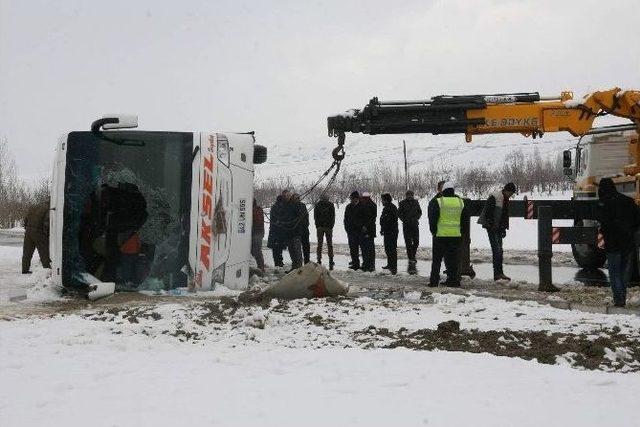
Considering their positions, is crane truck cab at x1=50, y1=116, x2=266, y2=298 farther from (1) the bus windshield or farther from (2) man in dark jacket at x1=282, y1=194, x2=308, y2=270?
(2) man in dark jacket at x1=282, y1=194, x2=308, y2=270

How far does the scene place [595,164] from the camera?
44.0 feet

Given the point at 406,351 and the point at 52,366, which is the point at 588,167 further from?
the point at 52,366

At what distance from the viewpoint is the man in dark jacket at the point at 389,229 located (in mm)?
13227

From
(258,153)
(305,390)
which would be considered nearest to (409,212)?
(258,153)

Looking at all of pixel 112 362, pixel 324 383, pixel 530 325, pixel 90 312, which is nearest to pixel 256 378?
pixel 324 383

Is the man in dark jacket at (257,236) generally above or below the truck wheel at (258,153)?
below

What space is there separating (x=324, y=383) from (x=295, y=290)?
4.02m

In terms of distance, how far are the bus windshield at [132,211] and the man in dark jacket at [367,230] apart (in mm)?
5229

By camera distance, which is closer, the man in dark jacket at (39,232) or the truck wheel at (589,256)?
the man in dark jacket at (39,232)

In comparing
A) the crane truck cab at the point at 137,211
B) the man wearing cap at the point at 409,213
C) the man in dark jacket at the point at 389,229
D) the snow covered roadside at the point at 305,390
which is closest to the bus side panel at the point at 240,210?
the crane truck cab at the point at 137,211

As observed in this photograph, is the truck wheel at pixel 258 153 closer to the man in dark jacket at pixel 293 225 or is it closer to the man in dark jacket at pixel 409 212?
the man in dark jacket at pixel 293 225

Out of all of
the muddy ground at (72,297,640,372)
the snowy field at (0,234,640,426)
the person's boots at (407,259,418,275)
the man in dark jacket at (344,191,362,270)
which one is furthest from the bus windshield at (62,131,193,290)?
the person's boots at (407,259,418,275)

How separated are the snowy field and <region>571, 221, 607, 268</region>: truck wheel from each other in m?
6.46

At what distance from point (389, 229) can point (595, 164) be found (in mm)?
4223
